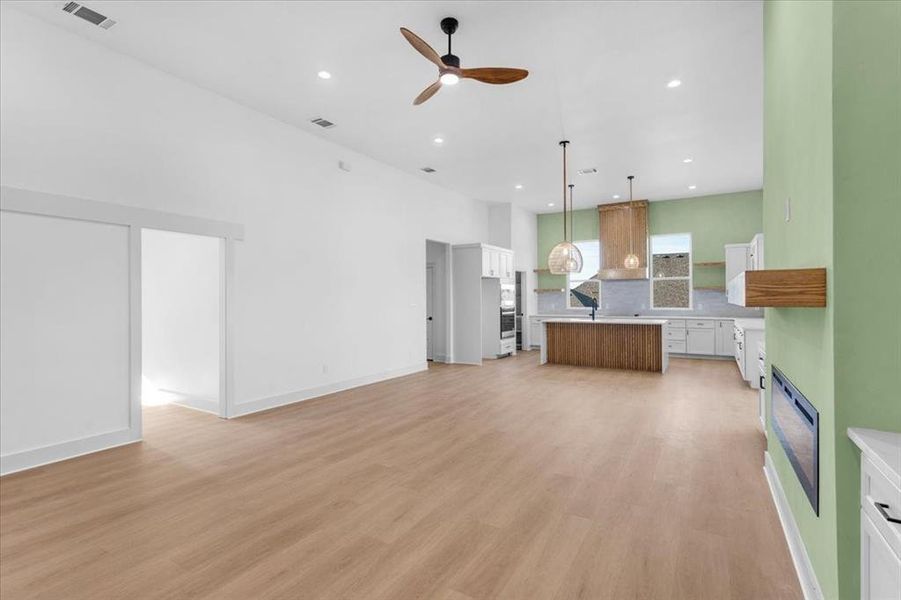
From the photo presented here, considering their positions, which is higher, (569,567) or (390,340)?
(390,340)

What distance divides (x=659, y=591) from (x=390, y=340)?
19.0 feet

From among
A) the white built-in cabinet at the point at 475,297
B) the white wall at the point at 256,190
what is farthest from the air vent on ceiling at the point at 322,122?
Result: the white built-in cabinet at the point at 475,297

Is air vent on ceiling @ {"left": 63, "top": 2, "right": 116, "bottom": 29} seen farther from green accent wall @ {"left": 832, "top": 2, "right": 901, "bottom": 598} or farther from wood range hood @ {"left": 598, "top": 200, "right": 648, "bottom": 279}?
wood range hood @ {"left": 598, "top": 200, "right": 648, "bottom": 279}

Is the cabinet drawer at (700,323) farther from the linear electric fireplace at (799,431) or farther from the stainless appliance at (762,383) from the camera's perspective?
the linear electric fireplace at (799,431)

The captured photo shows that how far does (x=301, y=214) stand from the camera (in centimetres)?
578

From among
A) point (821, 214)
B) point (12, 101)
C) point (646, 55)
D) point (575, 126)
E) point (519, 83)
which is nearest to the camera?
point (821, 214)

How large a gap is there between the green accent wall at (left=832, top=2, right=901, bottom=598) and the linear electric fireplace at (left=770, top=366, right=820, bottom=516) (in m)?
0.28

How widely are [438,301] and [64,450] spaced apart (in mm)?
6504

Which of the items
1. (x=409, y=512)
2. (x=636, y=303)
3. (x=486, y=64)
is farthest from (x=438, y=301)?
(x=409, y=512)

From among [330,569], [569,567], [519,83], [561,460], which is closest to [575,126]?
[519,83]

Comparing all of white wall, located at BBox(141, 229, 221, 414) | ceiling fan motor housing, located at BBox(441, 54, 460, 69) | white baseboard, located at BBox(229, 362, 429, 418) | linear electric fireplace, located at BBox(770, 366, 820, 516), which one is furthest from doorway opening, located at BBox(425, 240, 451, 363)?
linear electric fireplace, located at BBox(770, 366, 820, 516)

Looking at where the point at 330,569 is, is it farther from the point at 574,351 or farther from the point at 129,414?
the point at 574,351

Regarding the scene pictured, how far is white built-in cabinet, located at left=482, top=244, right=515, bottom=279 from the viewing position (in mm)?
8891

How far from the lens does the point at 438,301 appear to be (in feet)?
30.4
